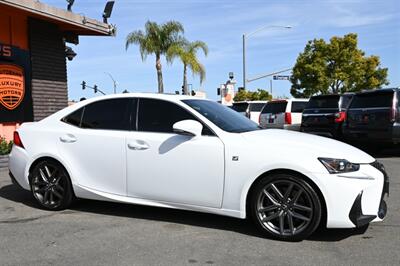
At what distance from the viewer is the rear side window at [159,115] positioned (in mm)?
5828

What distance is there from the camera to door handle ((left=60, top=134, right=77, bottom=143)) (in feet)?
20.6

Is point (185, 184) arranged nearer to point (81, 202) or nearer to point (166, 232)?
point (166, 232)

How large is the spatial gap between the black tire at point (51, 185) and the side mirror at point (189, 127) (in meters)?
1.80

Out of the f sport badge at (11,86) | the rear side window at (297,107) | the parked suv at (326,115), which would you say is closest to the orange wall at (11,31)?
the f sport badge at (11,86)

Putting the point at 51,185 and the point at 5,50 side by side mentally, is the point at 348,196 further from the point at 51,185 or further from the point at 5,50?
the point at 5,50

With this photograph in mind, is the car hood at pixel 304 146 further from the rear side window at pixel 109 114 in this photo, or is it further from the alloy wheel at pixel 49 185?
the alloy wheel at pixel 49 185

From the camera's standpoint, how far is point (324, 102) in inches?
576

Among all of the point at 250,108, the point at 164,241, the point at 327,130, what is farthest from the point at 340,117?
the point at 164,241

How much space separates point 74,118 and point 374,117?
782 centimetres

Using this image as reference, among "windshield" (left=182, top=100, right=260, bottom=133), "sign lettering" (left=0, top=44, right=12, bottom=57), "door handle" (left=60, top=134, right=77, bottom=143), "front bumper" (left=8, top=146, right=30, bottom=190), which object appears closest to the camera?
"windshield" (left=182, top=100, right=260, bottom=133)

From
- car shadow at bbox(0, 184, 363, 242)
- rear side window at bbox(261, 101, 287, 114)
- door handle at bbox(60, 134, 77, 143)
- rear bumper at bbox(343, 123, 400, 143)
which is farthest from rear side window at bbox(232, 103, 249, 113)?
door handle at bbox(60, 134, 77, 143)

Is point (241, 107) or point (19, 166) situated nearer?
point (19, 166)

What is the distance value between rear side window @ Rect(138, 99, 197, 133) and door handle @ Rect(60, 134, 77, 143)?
925mm

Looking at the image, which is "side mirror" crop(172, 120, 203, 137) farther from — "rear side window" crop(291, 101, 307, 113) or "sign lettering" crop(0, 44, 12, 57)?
"rear side window" crop(291, 101, 307, 113)
